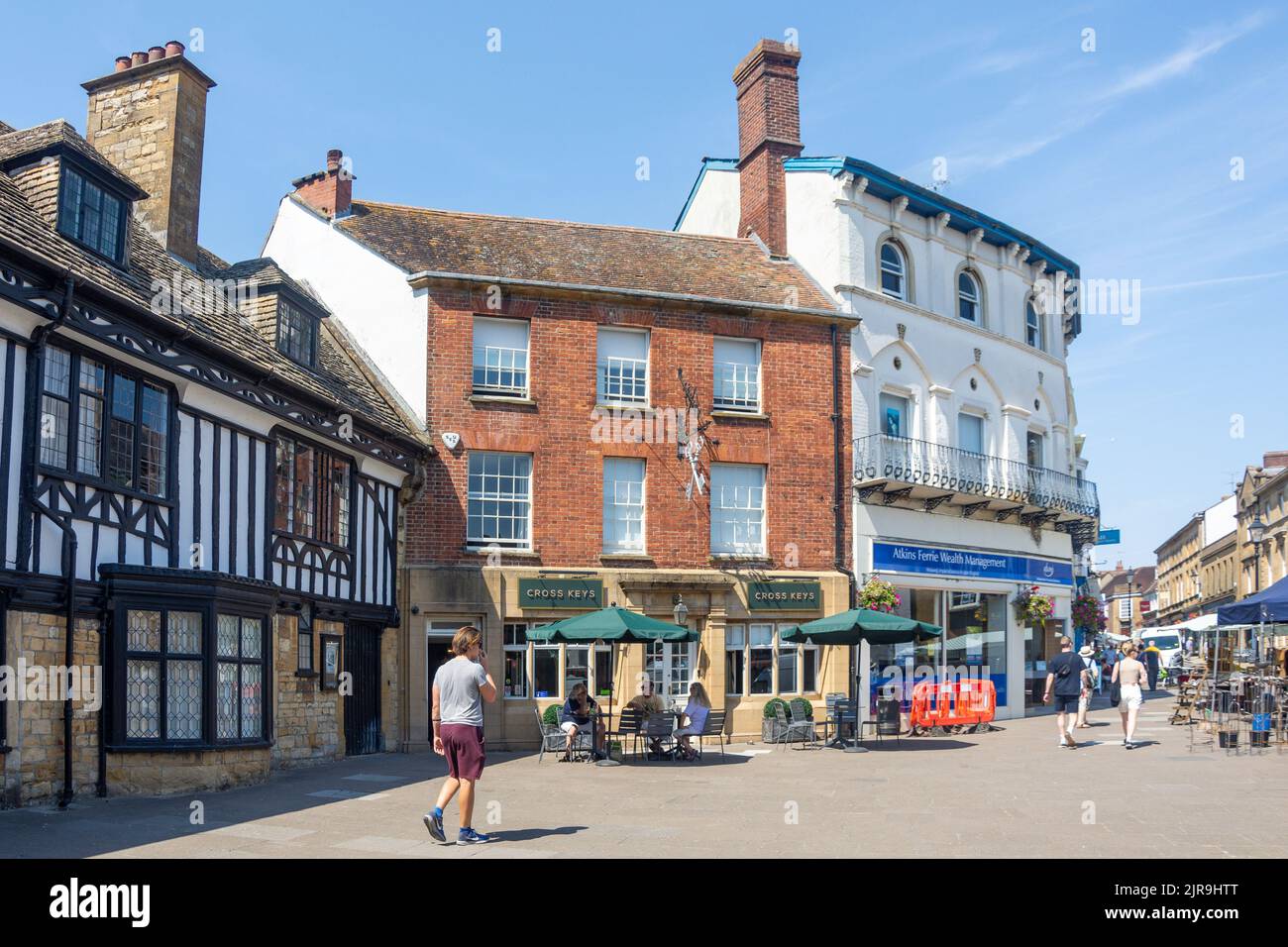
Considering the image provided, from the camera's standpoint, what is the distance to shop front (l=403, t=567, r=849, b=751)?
70.7 ft

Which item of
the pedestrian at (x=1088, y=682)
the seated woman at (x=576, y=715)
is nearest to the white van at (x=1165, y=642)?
the pedestrian at (x=1088, y=682)

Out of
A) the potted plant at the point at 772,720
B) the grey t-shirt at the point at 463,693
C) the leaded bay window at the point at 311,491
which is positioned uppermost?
the leaded bay window at the point at 311,491

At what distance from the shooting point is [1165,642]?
183 feet

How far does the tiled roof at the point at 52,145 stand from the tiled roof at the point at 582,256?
8116 millimetres

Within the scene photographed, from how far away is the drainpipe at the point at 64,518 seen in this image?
40.0 ft

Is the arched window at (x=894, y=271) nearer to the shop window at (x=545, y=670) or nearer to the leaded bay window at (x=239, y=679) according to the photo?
the shop window at (x=545, y=670)

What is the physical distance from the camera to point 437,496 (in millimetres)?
21844

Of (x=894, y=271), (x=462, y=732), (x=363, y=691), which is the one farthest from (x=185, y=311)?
(x=894, y=271)

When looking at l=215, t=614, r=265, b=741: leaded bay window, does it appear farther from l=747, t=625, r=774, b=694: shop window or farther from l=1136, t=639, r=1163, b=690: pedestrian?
l=1136, t=639, r=1163, b=690: pedestrian

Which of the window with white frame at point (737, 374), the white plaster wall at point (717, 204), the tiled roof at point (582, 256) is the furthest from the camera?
the white plaster wall at point (717, 204)

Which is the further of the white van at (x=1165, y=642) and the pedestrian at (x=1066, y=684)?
the white van at (x=1165, y=642)

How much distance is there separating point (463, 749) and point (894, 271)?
763 inches
